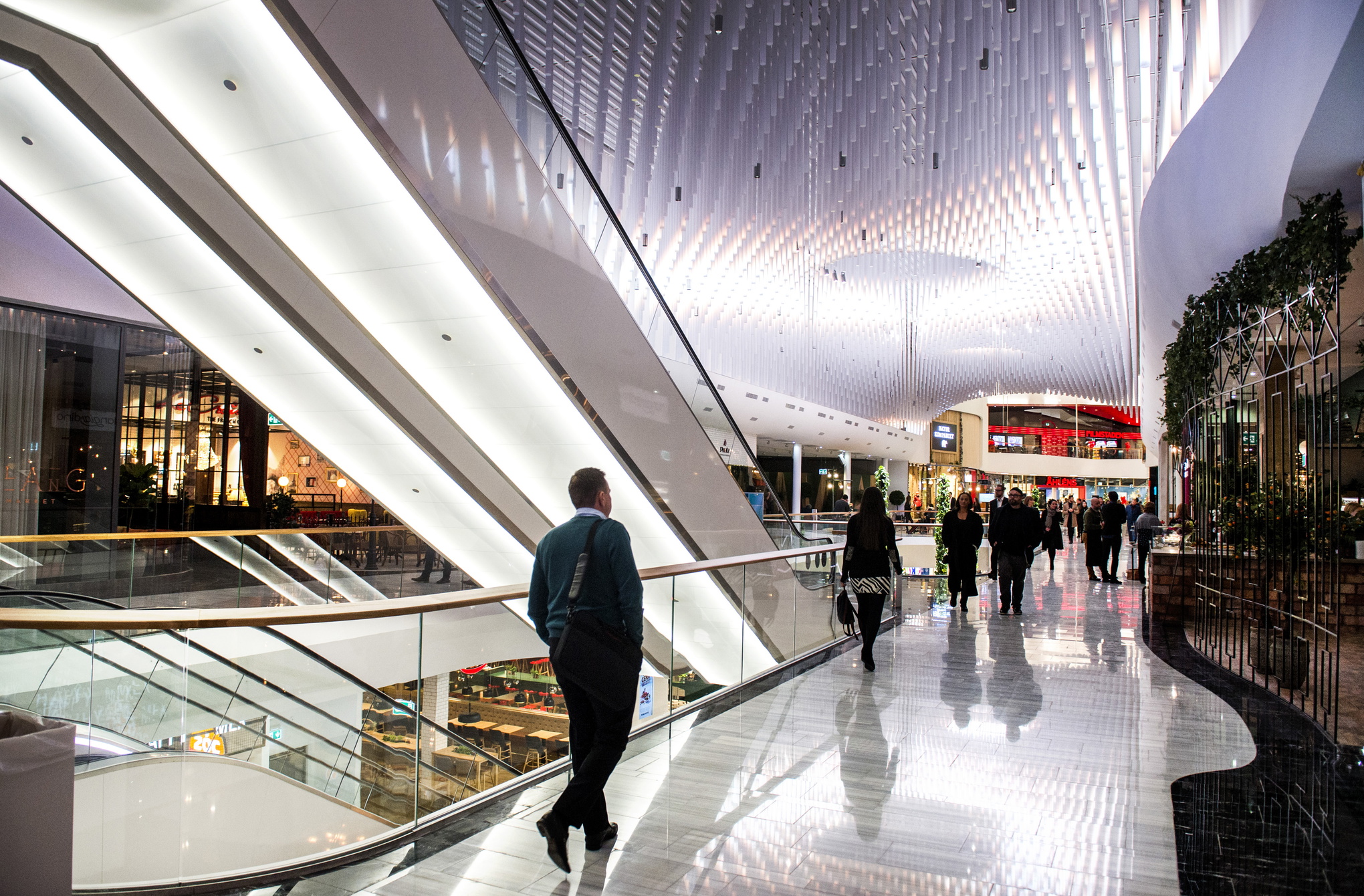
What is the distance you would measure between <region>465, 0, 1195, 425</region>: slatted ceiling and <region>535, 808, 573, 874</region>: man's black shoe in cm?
444

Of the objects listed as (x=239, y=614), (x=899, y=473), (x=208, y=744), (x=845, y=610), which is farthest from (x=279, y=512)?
(x=899, y=473)

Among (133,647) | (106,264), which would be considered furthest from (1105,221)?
(133,647)

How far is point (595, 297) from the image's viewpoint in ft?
22.4

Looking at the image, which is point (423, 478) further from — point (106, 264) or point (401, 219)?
point (401, 219)

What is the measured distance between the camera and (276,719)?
332 cm

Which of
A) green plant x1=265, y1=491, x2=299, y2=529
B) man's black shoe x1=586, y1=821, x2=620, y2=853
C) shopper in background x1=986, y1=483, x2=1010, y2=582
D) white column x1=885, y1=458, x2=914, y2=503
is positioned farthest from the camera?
white column x1=885, y1=458, x2=914, y2=503

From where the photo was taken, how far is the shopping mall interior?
313 cm

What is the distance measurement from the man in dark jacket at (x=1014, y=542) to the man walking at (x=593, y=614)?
26.7ft

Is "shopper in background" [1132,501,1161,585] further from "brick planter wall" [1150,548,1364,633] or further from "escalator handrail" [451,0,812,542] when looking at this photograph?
"escalator handrail" [451,0,812,542]

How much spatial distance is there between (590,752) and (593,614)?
50cm

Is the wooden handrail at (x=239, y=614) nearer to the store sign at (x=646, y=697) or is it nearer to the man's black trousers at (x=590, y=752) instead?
the man's black trousers at (x=590, y=752)

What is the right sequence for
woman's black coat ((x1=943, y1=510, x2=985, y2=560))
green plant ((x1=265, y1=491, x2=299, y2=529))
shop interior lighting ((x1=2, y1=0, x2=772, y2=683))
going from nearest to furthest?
shop interior lighting ((x1=2, y1=0, x2=772, y2=683)), woman's black coat ((x1=943, y1=510, x2=985, y2=560)), green plant ((x1=265, y1=491, x2=299, y2=529))

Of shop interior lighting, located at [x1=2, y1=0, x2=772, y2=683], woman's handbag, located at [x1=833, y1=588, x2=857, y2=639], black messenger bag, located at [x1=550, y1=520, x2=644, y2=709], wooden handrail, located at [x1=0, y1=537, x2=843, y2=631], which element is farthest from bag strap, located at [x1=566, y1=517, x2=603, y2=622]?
woman's handbag, located at [x1=833, y1=588, x2=857, y2=639]

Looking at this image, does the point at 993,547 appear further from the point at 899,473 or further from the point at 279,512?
the point at 899,473
